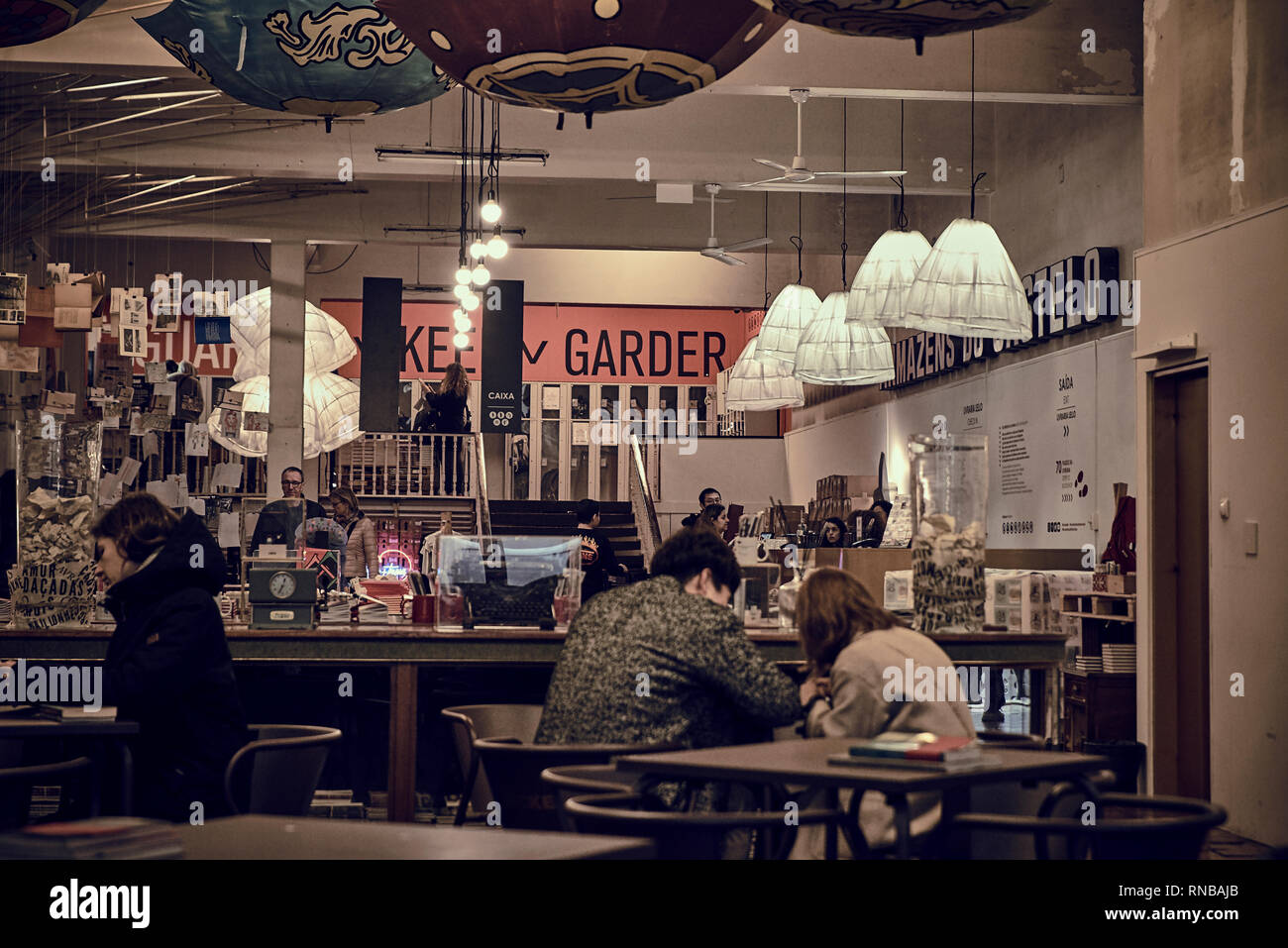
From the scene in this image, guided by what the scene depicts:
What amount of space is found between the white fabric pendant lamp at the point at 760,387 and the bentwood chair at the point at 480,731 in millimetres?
7364

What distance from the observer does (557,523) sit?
20.5 metres

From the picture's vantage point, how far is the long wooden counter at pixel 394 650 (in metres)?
6.12

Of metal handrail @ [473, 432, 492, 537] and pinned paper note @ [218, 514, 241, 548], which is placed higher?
metal handrail @ [473, 432, 492, 537]

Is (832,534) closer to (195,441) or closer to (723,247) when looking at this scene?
(723,247)

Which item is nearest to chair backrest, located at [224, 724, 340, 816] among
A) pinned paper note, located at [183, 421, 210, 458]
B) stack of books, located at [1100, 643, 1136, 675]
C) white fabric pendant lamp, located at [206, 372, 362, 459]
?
stack of books, located at [1100, 643, 1136, 675]

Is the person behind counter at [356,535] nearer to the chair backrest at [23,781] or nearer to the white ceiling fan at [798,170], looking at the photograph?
the white ceiling fan at [798,170]

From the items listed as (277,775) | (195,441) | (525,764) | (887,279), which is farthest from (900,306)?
(195,441)

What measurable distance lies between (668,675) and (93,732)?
5.29ft

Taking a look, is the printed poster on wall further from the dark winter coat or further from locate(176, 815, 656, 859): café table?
locate(176, 815, 656, 859): café table

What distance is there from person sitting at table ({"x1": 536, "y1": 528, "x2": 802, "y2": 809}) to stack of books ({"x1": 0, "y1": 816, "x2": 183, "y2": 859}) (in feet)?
6.13

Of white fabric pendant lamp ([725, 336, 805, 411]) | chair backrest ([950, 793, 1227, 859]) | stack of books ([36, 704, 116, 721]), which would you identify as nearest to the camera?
chair backrest ([950, 793, 1227, 859])

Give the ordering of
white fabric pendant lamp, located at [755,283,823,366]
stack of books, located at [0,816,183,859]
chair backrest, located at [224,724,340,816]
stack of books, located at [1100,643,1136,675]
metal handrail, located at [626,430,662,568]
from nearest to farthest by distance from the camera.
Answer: stack of books, located at [0,816,183,859]
chair backrest, located at [224,724,340,816]
stack of books, located at [1100,643,1136,675]
white fabric pendant lamp, located at [755,283,823,366]
metal handrail, located at [626,430,662,568]

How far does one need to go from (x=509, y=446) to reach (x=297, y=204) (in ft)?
32.4

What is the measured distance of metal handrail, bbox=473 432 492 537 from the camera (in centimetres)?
2011
